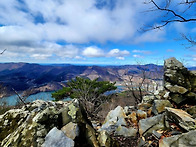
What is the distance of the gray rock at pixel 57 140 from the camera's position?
2432 millimetres

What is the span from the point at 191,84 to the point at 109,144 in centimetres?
516

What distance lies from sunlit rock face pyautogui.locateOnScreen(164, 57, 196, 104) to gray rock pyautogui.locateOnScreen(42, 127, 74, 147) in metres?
5.00

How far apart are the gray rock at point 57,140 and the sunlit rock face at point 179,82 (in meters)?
5.00

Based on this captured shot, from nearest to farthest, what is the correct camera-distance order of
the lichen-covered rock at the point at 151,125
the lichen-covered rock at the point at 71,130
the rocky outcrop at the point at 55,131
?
the rocky outcrop at the point at 55,131, the lichen-covered rock at the point at 71,130, the lichen-covered rock at the point at 151,125

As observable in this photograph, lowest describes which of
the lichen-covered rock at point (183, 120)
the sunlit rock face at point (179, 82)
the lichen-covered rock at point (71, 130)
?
the lichen-covered rock at point (183, 120)

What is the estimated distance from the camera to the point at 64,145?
242cm

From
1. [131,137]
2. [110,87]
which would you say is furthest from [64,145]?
[110,87]

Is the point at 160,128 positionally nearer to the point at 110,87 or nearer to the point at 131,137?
the point at 131,137

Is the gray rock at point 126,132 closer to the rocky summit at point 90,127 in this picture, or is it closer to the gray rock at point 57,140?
the rocky summit at point 90,127

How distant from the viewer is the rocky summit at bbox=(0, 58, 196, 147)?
262 cm

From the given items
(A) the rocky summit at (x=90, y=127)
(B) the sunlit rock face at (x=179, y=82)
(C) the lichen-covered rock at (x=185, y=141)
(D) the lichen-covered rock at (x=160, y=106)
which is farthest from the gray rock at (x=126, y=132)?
(B) the sunlit rock face at (x=179, y=82)

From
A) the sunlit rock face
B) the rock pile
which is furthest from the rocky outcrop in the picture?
the sunlit rock face

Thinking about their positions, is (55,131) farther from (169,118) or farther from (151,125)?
(169,118)

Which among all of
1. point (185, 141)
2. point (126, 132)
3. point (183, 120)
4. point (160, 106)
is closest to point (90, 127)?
point (126, 132)
